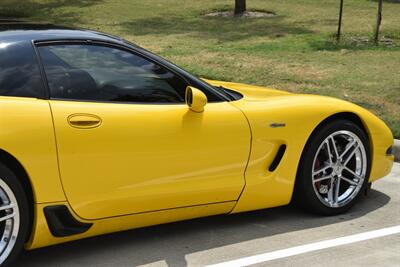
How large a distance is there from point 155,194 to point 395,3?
2070 centimetres

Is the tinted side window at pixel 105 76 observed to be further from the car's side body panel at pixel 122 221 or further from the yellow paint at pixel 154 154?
the car's side body panel at pixel 122 221

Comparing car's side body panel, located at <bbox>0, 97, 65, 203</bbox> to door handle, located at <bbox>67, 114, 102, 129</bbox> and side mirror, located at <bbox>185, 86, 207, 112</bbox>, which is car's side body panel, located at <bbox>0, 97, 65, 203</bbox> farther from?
side mirror, located at <bbox>185, 86, 207, 112</bbox>

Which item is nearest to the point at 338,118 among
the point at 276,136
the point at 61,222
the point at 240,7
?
the point at 276,136

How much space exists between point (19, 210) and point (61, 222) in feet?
0.85

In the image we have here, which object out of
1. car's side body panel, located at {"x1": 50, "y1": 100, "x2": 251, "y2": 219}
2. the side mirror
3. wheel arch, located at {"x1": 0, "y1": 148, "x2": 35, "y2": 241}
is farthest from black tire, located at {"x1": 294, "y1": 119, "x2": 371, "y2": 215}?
wheel arch, located at {"x1": 0, "y1": 148, "x2": 35, "y2": 241}

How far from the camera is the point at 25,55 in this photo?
142 inches

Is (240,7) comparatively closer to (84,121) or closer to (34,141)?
(84,121)

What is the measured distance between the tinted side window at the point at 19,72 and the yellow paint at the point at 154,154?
8cm

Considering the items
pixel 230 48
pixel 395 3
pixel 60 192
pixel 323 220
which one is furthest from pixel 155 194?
pixel 395 3

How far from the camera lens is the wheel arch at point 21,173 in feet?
11.0

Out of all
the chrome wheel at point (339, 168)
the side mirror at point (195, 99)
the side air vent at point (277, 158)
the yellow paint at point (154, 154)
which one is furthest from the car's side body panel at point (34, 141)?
the chrome wheel at point (339, 168)

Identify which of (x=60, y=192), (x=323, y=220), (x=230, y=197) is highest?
(x=60, y=192)

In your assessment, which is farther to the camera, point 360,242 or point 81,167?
point 360,242

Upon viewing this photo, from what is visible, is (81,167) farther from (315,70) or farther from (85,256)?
(315,70)
